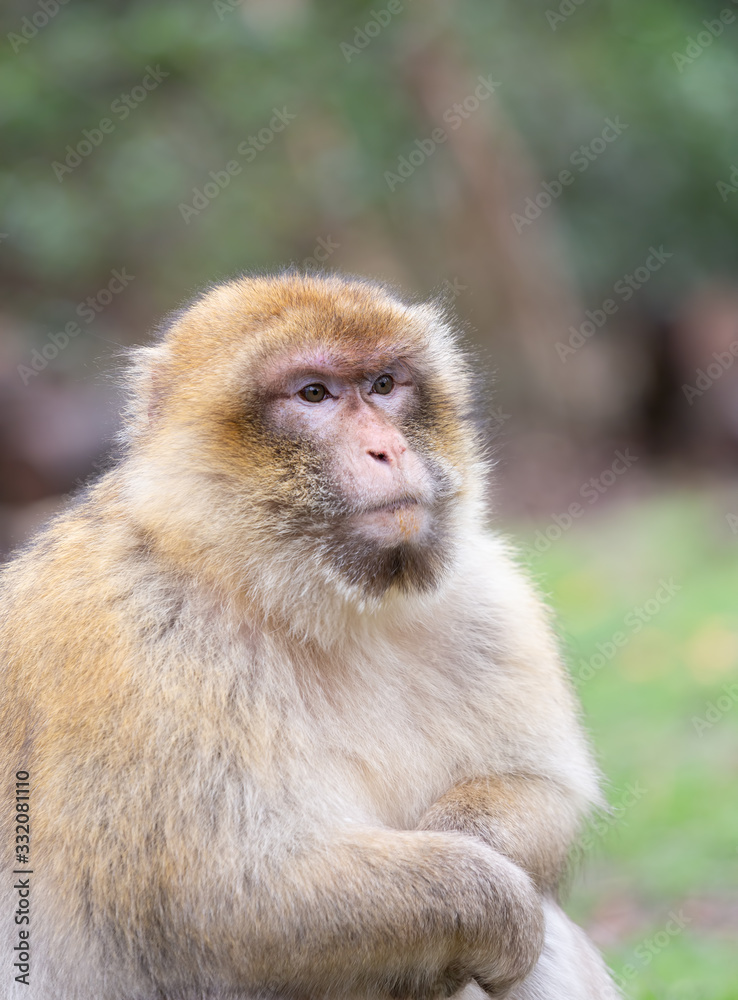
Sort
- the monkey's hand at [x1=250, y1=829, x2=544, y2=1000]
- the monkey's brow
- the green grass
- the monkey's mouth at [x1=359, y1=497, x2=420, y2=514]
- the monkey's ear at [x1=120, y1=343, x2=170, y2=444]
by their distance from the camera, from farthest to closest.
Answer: the green grass < the monkey's ear at [x1=120, y1=343, x2=170, y2=444] < the monkey's brow < the monkey's mouth at [x1=359, y1=497, x2=420, y2=514] < the monkey's hand at [x1=250, y1=829, x2=544, y2=1000]

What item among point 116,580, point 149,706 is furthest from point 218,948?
point 116,580

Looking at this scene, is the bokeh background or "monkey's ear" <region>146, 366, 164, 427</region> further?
the bokeh background

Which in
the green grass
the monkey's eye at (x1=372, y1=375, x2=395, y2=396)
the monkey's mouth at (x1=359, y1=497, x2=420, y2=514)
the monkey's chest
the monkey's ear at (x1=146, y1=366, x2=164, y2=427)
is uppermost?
the monkey's ear at (x1=146, y1=366, x2=164, y2=427)

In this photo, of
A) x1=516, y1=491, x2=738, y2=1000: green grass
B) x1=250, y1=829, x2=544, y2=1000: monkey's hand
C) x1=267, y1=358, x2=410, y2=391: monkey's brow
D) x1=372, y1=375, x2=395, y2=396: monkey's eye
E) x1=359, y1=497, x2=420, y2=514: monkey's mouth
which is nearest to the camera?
x1=250, y1=829, x2=544, y2=1000: monkey's hand

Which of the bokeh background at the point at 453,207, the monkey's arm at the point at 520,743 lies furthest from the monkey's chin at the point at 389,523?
the bokeh background at the point at 453,207

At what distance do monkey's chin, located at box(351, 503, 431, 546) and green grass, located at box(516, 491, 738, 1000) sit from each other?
4.80ft

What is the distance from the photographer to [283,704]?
3.23 m

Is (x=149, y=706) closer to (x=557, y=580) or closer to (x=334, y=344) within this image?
(x=334, y=344)

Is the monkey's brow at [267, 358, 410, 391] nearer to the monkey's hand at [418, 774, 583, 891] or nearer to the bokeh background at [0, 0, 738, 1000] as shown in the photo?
the monkey's hand at [418, 774, 583, 891]

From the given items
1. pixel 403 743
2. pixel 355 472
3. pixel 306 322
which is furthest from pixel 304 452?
pixel 403 743

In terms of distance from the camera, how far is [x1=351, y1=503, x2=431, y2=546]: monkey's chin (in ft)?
10.3

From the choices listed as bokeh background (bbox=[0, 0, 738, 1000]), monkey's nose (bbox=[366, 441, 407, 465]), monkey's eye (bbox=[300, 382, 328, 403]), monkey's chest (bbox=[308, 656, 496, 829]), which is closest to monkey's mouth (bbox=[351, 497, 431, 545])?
monkey's nose (bbox=[366, 441, 407, 465])

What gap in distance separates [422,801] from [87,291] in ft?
45.9

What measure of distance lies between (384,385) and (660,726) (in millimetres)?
4490
